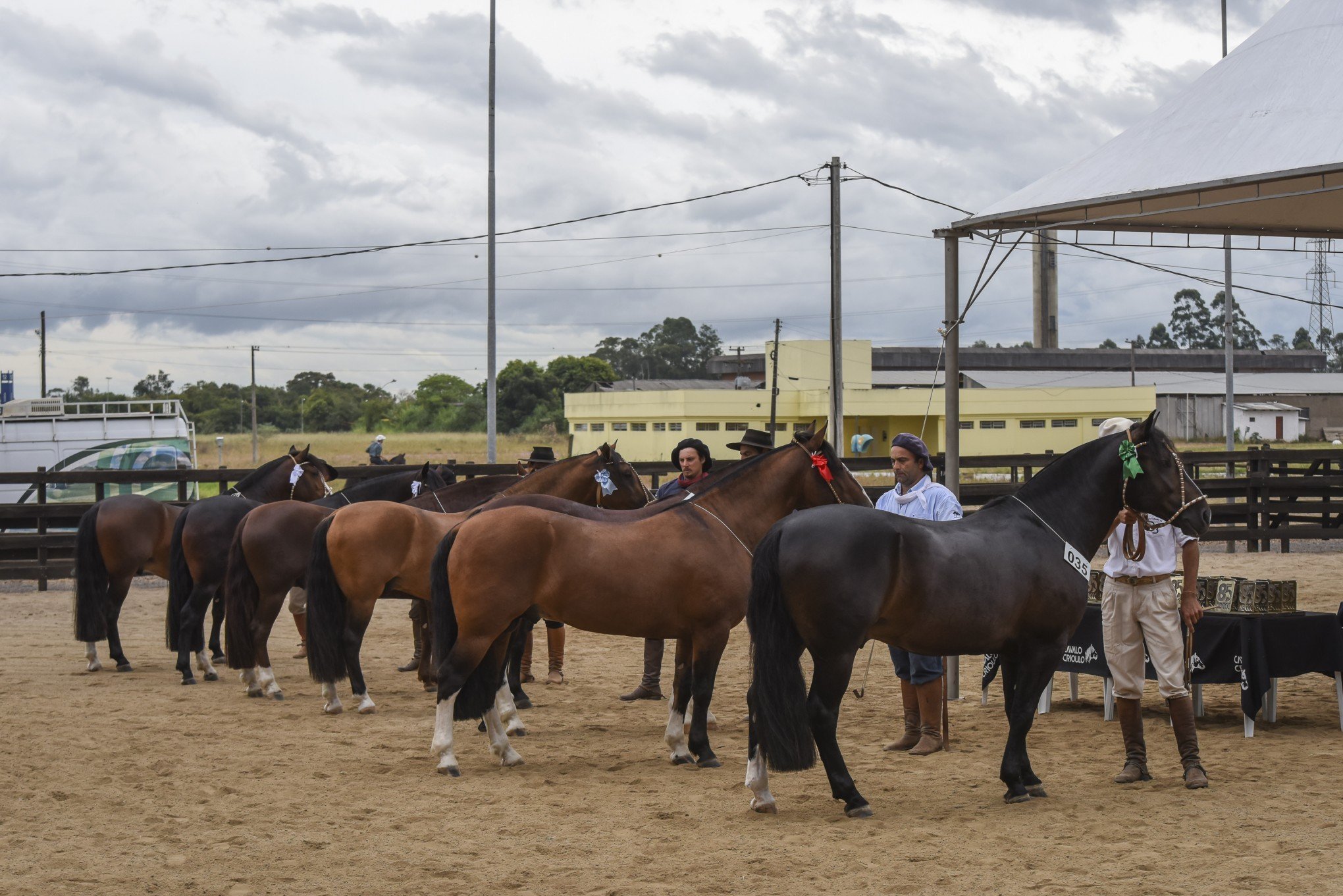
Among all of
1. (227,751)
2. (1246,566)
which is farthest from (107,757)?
(1246,566)

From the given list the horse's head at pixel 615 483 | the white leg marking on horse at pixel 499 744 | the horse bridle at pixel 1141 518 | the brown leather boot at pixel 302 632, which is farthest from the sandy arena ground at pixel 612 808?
the brown leather boot at pixel 302 632

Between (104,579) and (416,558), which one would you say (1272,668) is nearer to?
(416,558)

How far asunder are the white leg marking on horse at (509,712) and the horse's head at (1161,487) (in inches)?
152

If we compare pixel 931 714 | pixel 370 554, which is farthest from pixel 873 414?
pixel 931 714

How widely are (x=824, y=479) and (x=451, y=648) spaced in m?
2.30

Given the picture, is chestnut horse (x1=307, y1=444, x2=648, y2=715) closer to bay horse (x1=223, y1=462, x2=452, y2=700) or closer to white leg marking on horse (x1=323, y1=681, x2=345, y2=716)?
white leg marking on horse (x1=323, y1=681, x2=345, y2=716)

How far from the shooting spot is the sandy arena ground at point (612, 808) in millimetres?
4488

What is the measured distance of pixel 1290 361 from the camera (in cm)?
7469

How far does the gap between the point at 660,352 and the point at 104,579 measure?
8959cm

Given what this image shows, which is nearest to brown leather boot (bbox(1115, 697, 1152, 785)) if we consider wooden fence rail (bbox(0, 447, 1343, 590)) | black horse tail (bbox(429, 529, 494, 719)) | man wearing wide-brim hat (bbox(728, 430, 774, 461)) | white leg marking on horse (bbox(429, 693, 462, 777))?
man wearing wide-brim hat (bbox(728, 430, 774, 461))

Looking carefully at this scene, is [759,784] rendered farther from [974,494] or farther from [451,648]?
[974,494]

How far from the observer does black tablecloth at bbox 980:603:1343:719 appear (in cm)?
664

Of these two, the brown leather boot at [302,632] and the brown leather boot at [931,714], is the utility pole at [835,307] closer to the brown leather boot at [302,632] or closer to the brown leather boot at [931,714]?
the brown leather boot at [302,632]

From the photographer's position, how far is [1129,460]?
18.7 ft
